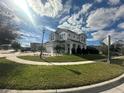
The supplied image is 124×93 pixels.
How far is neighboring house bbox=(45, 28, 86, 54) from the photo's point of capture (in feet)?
127

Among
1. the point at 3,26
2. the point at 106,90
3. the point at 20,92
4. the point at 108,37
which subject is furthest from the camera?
the point at 108,37

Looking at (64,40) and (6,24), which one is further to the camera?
(64,40)

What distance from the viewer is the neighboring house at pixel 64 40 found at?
38.8 meters

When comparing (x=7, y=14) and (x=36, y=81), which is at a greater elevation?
(x=7, y=14)

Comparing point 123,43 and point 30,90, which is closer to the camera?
point 30,90

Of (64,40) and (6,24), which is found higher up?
(64,40)

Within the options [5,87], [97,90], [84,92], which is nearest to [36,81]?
[5,87]

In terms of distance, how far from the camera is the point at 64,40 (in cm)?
3928

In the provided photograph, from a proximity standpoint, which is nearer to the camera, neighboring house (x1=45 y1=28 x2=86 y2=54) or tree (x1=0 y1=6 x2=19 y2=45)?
tree (x1=0 y1=6 x2=19 y2=45)

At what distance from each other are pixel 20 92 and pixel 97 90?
279cm

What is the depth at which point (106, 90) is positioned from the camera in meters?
5.68

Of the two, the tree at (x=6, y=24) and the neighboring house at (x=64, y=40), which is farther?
the neighboring house at (x=64, y=40)

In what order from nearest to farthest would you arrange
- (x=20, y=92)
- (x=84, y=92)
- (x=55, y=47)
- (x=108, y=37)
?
1. (x=20, y=92)
2. (x=84, y=92)
3. (x=108, y=37)
4. (x=55, y=47)

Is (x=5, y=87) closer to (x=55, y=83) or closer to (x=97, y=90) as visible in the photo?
(x=55, y=83)
